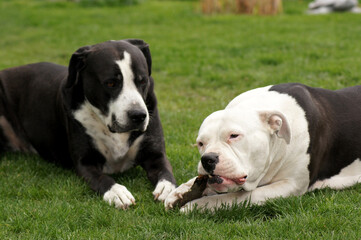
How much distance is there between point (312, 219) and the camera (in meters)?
3.56

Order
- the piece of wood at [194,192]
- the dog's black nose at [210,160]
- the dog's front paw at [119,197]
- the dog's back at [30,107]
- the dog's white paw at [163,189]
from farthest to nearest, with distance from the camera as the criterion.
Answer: the dog's back at [30,107] → the dog's white paw at [163,189] → the dog's front paw at [119,197] → the piece of wood at [194,192] → the dog's black nose at [210,160]

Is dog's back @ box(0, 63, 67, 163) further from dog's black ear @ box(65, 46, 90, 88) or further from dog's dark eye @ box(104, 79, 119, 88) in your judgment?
dog's dark eye @ box(104, 79, 119, 88)

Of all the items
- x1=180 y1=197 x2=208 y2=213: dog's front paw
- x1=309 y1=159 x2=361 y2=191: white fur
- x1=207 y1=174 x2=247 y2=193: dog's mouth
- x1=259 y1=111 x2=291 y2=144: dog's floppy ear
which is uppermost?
x1=259 y1=111 x2=291 y2=144: dog's floppy ear

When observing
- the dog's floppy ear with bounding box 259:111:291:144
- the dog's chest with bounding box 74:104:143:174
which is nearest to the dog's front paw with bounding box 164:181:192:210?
the dog's floppy ear with bounding box 259:111:291:144

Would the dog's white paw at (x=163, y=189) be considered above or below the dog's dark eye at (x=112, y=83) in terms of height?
below

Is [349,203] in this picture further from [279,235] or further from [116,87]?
[116,87]

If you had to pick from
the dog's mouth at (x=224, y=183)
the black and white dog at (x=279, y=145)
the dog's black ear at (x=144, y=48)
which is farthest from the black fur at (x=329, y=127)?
the dog's black ear at (x=144, y=48)

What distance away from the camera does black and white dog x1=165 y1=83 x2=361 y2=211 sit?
3.69 m

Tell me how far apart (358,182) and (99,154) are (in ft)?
7.22

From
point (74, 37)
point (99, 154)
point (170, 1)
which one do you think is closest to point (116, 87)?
point (99, 154)

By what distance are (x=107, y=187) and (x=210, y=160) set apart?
3.77ft

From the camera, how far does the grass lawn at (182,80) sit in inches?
143

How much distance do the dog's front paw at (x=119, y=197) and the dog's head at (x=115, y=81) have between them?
0.48 meters

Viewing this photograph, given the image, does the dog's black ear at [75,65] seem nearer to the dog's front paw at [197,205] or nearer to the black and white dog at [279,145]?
the black and white dog at [279,145]
